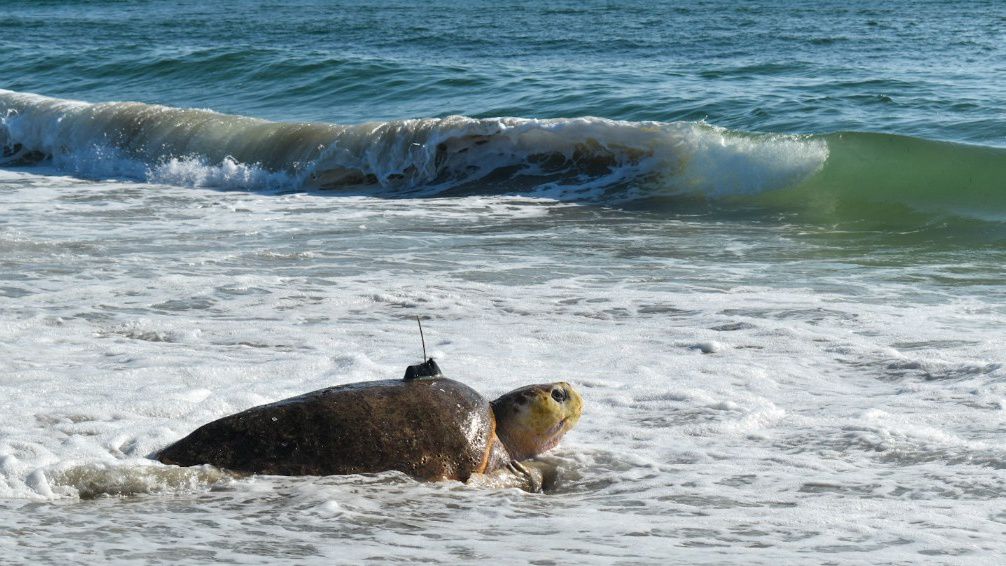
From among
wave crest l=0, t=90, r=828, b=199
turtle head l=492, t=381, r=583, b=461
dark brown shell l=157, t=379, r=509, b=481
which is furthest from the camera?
wave crest l=0, t=90, r=828, b=199

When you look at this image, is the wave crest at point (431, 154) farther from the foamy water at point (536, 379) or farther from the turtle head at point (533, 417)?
the turtle head at point (533, 417)

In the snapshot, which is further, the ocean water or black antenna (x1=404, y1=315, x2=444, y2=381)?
black antenna (x1=404, y1=315, x2=444, y2=381)

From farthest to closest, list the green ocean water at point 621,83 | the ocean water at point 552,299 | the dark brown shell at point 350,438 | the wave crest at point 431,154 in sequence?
1. the wave crest at point 431,154
2. the green ocean water at point 621,83
3. the dark brown shell at point 350,438
4. the ocean water at point 552,299

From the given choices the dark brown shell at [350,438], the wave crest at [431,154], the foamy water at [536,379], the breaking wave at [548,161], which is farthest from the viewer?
the wave crest at [431,154]

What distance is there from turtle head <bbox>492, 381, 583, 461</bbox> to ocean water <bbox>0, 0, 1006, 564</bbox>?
103mm

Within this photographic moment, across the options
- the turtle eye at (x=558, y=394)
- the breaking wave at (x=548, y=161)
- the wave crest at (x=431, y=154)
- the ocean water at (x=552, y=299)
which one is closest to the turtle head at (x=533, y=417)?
the turtle eye at (x=558, y=394)

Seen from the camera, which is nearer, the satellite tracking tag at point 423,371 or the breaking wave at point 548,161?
the satellite tracking tag at point 423,371

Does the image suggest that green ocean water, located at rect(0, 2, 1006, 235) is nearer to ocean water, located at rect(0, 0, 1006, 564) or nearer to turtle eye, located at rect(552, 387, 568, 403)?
ocean water, located at rect(0, 0, 1006, 564)

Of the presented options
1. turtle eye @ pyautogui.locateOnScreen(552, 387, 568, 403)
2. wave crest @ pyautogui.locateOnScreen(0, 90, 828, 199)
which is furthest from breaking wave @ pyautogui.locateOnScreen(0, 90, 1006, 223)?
turtle eye @ pyautogui.locateOnScreen(552, 387, 568, 403)

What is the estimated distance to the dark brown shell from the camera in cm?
364

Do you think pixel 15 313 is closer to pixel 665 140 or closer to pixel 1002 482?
pixel 1002 482

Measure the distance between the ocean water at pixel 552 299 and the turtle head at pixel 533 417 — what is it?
103mm

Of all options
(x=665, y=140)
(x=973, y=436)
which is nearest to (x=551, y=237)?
(x=665, y=140)

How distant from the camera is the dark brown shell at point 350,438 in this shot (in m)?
3.64
